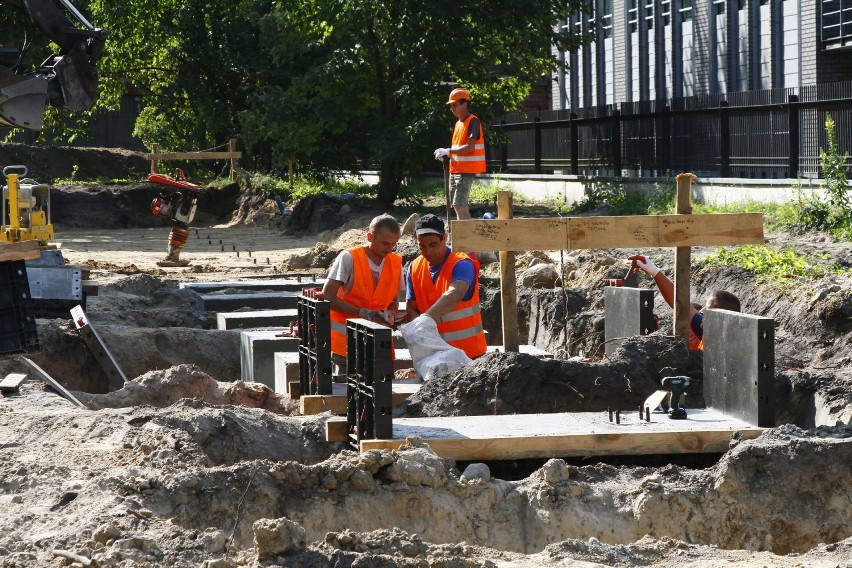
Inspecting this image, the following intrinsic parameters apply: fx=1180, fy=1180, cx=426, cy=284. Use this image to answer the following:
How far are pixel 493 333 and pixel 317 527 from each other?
7416mm

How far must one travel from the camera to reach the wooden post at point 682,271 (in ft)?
26.1

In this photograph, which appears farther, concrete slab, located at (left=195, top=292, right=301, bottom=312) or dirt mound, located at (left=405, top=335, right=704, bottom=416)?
concrete slab, located at (left=195, top=292, right=301, bottom=312)

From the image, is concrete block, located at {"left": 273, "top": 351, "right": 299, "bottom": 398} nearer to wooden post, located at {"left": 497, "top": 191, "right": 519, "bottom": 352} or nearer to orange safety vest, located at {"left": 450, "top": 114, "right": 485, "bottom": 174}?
wooden post, located at {"left": 497, "top": 191, "right": 519, "bottom": 352}

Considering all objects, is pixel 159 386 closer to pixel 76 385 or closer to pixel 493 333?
Result: pixel 76 385

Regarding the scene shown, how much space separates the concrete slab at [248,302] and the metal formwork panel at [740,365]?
6894mm

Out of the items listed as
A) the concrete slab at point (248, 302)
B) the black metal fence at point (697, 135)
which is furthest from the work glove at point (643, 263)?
the black metal fence at point (697, 135)

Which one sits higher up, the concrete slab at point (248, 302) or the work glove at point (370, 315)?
the work glove at point (370, 315)

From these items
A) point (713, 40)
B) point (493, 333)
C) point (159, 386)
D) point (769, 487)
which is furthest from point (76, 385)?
point (713, 40)

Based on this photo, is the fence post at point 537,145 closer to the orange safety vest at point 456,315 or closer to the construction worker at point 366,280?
the construction worker at point 366,280

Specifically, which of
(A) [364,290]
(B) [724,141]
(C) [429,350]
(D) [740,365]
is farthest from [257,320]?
(B) [724,141]

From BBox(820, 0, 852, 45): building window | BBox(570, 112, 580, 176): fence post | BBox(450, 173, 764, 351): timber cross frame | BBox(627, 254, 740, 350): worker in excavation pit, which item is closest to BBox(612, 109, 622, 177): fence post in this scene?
BBox(570, 112, 580, 176): fence post

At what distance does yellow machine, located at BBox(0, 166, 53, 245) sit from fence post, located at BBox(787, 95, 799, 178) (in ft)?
38.8

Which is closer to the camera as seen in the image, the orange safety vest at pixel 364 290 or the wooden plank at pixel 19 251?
the orange safety vest at pixel 364 290

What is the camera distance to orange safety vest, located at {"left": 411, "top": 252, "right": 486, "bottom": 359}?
8.27 meters
